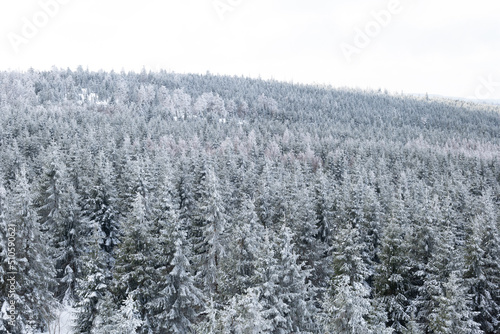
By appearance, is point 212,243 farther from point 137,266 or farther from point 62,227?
point 62,227

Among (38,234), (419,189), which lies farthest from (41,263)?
(419,189)

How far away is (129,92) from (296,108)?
8205 cm

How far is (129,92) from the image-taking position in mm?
157125

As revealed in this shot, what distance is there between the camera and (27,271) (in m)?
20.4

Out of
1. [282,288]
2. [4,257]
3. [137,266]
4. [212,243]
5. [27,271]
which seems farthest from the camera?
[212,243]

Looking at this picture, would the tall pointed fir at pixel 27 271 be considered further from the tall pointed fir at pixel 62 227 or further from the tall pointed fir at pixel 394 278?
the tall pointed fir at pixel 394 278

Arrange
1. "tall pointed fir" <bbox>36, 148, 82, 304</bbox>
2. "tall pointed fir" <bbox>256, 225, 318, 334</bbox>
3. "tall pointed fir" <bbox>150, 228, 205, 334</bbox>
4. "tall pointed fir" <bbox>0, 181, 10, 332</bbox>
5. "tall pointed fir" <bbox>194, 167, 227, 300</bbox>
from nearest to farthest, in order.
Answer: "tall pointed fir" <bbox>256, 225, 318, 334</bbox>
"tall pointed fir" <bbox>0, 181, 10, 332</bbox>
"tall pointed fir" <bbox>150, 228, 205, 334</bbox>
"tall pointed fir" <bbox>194, 167, 227, 300</bbox>
"tall pointed fir" <bbox>36, 148, 82, 304</bbox>

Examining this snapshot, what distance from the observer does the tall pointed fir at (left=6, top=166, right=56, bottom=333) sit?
63.3 ft

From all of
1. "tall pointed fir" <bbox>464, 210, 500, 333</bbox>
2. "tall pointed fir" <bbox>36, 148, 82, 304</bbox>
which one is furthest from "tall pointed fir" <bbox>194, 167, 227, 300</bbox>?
"tall pointed fir" <bbox>464, 210, 500, 333</bbox>

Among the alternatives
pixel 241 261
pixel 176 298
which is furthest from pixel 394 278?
pixel 176 298

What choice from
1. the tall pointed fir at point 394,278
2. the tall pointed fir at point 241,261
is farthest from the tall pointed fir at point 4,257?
the tall pointed fir at point 394,278

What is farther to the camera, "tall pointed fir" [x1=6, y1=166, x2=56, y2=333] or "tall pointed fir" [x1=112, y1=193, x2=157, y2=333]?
"tall pointed fir" [x1=112, y1=193, x2=157, y2=333]

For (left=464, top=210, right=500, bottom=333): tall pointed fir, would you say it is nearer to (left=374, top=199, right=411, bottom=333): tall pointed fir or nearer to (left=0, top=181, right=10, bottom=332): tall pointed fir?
(left=374, top=199, right=411, bottom=333): tall pointed fir

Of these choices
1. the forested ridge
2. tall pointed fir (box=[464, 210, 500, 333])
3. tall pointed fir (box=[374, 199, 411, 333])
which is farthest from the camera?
tall pointed fir (box=[374, 199, 411, 333])
